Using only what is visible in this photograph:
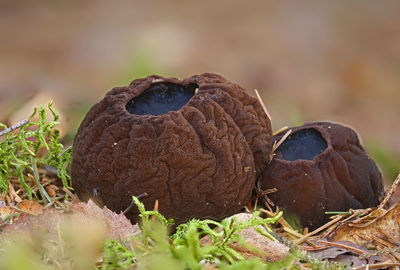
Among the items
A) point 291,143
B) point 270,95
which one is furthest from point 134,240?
point 270,95

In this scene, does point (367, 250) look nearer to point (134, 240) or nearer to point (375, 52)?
point (134, 240)

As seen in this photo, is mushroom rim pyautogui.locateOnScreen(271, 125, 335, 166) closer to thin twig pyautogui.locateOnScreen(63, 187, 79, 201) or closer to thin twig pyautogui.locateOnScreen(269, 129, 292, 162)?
thin twig pyautogui.locateOnScreen(269, 129, 292, 162)

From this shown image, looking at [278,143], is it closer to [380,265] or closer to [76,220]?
[380,265]

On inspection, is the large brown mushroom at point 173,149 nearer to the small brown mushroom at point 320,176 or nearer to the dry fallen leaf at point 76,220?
the small brown mushroom at point 320,176

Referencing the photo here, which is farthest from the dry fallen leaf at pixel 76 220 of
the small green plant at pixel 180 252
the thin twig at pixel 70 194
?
the thin twig at pixel 70 194

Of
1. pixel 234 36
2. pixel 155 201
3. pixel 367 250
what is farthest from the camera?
pixel 234 36

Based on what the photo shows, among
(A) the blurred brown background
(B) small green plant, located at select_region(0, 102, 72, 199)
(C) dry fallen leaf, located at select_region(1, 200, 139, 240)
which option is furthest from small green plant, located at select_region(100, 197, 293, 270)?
(A) the blurred brown background

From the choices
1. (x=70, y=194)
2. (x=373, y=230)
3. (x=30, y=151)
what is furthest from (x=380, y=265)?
(x=30, y=151)
